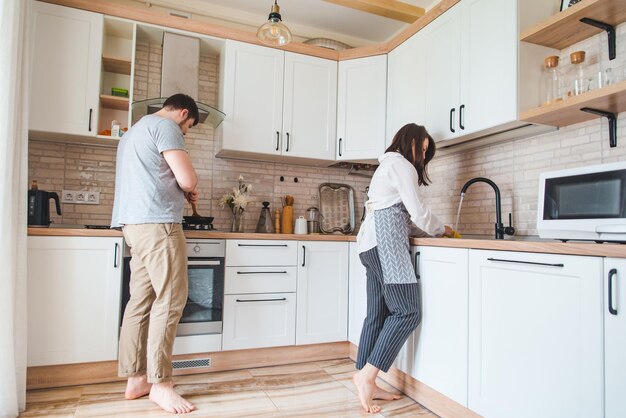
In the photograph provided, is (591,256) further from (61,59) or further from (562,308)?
(61,59)

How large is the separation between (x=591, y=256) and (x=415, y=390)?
4.03 feet

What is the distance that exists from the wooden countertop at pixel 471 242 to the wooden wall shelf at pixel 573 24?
1.03 meters

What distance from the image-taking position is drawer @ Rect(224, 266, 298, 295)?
260 cm

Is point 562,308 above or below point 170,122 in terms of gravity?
below

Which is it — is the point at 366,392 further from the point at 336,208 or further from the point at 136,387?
Result: the point at 336,208

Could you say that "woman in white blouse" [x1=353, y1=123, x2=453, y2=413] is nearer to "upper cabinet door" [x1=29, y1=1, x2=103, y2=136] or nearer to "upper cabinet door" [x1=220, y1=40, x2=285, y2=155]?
"upper cabinet door" [x1=220, y1=40, x2=285, y2=155]

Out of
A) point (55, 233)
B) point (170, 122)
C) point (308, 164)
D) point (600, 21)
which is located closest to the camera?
point (600, 21)

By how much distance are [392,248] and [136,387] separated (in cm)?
151

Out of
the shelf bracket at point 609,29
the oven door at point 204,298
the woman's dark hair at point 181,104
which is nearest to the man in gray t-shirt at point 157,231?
the woman's dark hair at point 181,104

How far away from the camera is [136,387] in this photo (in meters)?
2.12

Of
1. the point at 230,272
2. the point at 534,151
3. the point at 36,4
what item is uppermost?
the point at 36,4

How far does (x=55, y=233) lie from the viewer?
2205mm

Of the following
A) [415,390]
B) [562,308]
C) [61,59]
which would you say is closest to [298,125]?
[61,59]

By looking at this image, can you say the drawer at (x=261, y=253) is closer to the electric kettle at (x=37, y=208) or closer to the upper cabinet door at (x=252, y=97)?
the upper cabinet door at (x=252, y=97)
